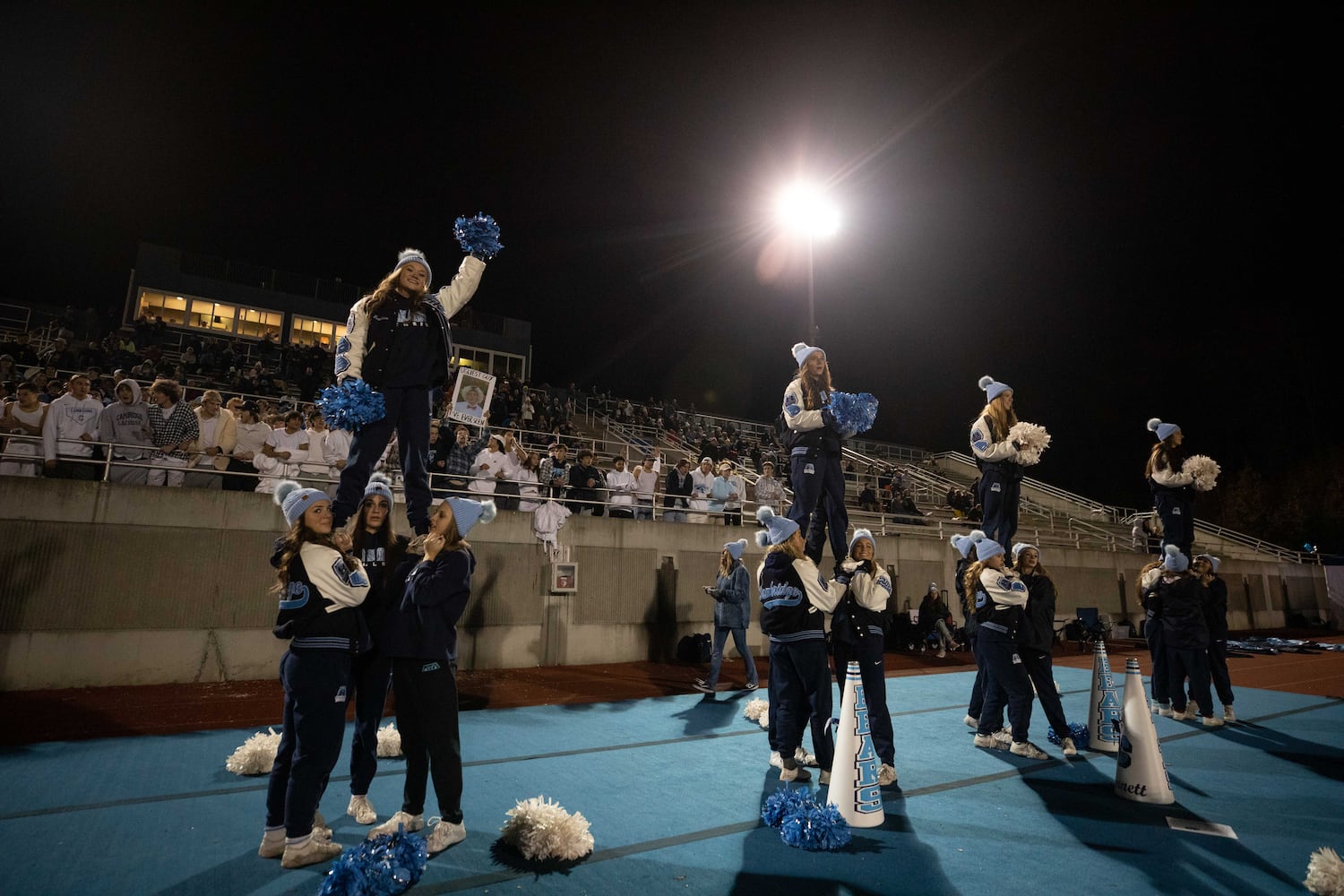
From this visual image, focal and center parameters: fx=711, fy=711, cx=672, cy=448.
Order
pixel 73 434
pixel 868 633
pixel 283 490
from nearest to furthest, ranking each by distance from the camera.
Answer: pixel 283 490
pixel 868 633
pixel 73 434

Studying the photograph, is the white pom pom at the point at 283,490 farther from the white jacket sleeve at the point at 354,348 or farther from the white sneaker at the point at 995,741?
the white sneaker at the point at 995,741

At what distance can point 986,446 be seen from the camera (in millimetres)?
7988

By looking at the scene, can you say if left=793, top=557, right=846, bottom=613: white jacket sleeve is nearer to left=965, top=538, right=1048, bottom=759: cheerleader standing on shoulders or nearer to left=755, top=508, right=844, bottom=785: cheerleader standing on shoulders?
left=755, top=508, right=844, bottom=785: cheerleader standing on shoulders

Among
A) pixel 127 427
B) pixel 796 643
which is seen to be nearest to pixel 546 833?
pixel 796 643

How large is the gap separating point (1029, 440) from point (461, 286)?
20.2ft

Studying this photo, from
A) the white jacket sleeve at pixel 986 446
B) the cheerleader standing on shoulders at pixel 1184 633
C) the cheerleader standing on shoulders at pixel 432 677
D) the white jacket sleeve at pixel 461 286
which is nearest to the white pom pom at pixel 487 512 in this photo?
the cheerleader standing on shoulders at pixel 432 677

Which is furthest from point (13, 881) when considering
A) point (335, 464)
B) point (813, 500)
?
point (335, 464)

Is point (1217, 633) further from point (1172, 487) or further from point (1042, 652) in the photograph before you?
point (1042, 652)

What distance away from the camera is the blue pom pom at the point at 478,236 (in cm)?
533

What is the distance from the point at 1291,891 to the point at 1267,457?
158 ft

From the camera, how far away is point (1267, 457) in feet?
134

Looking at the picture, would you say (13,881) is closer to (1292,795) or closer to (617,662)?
(1292,795)

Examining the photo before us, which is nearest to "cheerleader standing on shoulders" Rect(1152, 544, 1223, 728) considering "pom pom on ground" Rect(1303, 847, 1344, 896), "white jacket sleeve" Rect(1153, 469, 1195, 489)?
"white jacket sleeve" Rect(1153, 469, 1195, 489)

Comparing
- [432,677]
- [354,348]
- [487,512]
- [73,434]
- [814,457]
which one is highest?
[73,434]
